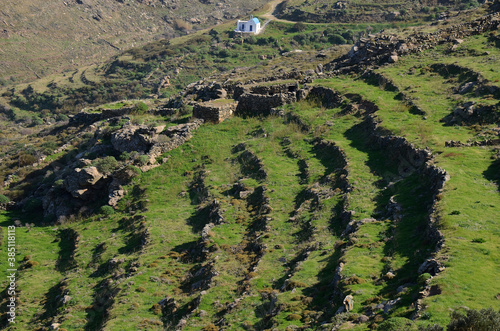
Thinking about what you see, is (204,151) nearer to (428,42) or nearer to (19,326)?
(19,326)

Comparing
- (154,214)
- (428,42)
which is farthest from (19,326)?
(428,42)

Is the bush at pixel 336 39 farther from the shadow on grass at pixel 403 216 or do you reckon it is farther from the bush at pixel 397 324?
the bush at pixel 397 324

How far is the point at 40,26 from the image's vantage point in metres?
138

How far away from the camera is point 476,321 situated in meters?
8.65

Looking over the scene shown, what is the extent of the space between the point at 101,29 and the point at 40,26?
2203 centimetres

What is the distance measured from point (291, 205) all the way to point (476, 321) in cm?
1241

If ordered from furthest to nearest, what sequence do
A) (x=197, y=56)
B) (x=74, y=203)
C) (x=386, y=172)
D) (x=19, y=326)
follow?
1. (x=197, y=56)
2. (x=74, y=203)
3. (x=386, y=172)
4. (x=19, y=326)

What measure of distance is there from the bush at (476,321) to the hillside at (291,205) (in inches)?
4.9

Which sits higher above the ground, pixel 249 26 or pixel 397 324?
pixel 249 26

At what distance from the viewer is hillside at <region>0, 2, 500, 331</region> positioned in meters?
13.0

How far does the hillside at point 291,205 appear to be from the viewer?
42.6 ft

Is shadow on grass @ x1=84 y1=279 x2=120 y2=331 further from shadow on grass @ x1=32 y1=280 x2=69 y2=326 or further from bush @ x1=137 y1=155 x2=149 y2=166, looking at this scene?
bush @ x1=137 y1=155 x2=149 y2=166

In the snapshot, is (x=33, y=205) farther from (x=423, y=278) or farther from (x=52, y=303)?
(x=423, y=278)

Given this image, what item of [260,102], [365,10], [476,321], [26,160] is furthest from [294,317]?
[365,10]
